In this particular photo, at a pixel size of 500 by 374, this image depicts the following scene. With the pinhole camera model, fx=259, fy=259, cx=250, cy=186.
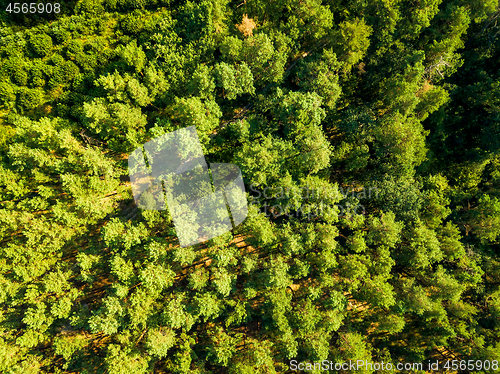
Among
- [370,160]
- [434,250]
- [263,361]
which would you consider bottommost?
[263,361]

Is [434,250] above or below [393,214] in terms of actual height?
below

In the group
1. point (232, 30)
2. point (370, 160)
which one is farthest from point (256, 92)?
point (370, 160)

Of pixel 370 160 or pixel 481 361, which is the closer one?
pixel 481 361

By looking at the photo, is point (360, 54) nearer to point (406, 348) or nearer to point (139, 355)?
point (406, 348)

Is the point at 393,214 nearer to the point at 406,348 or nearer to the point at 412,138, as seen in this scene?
the point at 412,138

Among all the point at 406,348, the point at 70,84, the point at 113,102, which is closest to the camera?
the point at 113,102

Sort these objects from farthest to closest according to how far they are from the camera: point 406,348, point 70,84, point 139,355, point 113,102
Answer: point 406,348 < point 70,84 < point 113,102 < point 139,355

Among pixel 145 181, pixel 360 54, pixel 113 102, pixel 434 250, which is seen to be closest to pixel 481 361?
pixel 434 250
